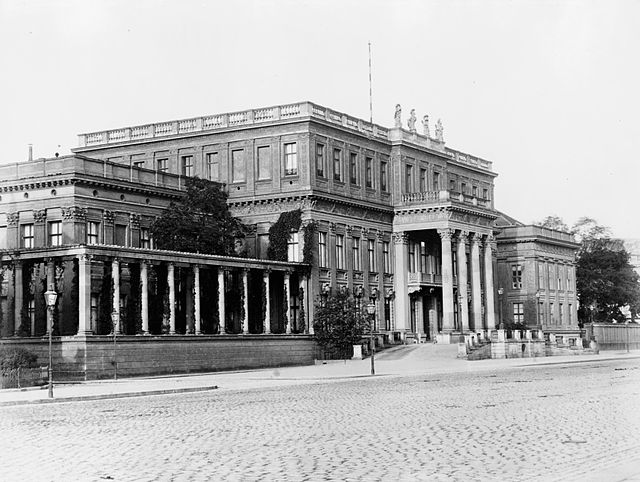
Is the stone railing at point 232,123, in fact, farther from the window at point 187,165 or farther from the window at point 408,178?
the window at point 408,178

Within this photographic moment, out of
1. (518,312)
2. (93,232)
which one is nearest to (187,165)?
(93,232)

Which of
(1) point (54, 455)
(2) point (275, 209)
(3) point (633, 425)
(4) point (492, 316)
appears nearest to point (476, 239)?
(4) point (492, 316)

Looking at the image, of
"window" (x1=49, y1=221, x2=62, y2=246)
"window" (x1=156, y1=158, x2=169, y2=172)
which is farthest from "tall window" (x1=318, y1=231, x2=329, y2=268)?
"window" (x1=49, y1=221, x2=62, y2=246)

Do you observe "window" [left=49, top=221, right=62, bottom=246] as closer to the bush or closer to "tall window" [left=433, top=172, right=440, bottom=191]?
the bush

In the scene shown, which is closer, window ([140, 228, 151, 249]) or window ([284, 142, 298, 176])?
window ([140, 228, 151, 249])

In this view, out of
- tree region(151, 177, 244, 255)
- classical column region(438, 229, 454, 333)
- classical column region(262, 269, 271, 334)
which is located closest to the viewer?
tree region(151, 177, 244, 255)

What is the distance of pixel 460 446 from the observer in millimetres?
15359

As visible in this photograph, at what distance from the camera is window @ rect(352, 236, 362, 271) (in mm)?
69375

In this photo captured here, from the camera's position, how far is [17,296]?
170ft

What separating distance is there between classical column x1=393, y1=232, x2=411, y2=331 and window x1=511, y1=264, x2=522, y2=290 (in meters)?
24.0

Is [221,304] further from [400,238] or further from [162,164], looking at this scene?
[400,238]

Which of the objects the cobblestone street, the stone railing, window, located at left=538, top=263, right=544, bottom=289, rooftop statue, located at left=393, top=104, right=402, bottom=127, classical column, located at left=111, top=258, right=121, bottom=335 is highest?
rooftop statue, located at left=393, top=104, right=402, bottom=127

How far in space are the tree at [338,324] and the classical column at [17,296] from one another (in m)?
17.4

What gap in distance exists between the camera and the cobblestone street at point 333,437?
512 inches
